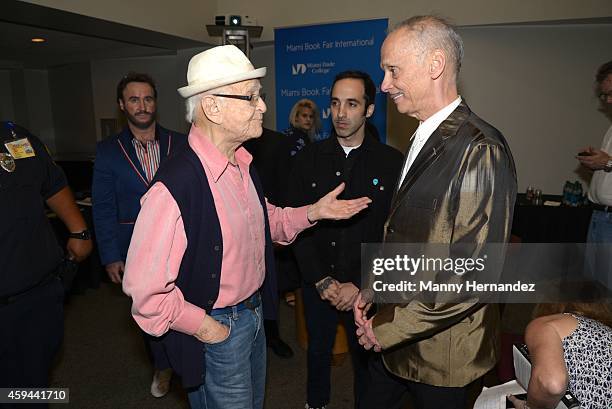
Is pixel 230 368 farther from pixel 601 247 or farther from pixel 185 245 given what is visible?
pixel 601 247

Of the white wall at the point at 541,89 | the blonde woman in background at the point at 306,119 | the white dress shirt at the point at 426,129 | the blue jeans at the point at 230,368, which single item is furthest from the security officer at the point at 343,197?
the white wall at the point at 541,89

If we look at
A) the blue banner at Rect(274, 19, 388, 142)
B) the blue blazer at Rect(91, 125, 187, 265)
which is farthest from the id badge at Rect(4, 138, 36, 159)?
the blue banner at Rect(274, 19, 388, 142)

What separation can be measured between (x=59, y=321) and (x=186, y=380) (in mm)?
982

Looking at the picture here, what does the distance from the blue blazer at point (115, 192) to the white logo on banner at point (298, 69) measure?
2.99 metres

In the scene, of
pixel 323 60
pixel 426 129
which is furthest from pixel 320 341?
pixel 323 60

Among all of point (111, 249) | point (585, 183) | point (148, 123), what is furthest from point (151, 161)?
point (585, 183)

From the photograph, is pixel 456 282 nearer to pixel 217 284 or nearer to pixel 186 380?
pixel 217 284

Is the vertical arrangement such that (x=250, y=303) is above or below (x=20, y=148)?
below

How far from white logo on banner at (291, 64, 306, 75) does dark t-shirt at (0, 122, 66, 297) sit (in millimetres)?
3730

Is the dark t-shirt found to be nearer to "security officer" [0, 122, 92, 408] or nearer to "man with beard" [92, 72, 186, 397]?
"security officer" [0, 122, 92, 408]

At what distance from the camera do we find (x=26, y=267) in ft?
6.10

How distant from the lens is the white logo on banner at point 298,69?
17.4 ft

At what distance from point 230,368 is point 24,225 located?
1.13m

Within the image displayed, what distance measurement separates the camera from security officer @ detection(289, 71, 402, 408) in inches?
89.3
